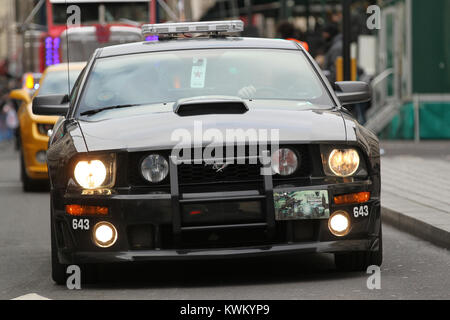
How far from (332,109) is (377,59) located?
1861 centimetres

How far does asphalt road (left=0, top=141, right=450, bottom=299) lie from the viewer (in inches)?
267

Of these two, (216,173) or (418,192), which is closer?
(216,173)

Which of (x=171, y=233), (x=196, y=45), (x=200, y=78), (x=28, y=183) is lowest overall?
(x=28, y=183)

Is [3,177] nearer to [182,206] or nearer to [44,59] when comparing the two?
[44,59]

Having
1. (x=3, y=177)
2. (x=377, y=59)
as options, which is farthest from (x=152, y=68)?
(x=377, y=59)

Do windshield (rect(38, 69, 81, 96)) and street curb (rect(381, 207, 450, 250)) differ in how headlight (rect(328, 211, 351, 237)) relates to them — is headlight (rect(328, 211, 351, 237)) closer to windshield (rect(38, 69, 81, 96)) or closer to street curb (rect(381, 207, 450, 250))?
street curb (rect(381, 207, 450, 250))

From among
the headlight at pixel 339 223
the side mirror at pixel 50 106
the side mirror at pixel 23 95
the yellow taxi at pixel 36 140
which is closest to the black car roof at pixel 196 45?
the side mirror at pixel 50 106

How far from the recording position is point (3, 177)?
59.9 feet

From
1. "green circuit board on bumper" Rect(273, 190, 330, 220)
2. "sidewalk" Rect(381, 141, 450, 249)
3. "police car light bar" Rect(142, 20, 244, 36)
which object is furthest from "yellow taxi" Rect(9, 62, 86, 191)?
"green circuit board on bumper" Rect(273, 190, 330, 220)

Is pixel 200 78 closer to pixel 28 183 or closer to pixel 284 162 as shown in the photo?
pixel 284 162

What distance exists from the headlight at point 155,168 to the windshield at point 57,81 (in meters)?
8.89

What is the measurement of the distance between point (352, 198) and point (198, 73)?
63.1 inches

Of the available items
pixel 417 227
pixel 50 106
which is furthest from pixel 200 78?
pixel 417 227

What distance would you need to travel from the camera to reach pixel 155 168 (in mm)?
6898
